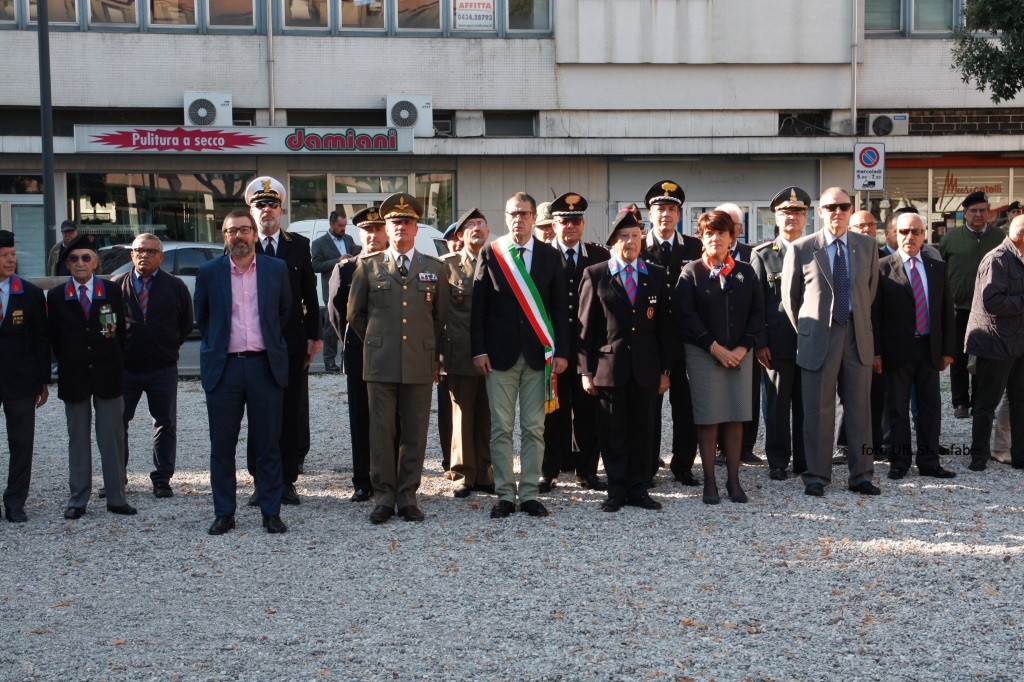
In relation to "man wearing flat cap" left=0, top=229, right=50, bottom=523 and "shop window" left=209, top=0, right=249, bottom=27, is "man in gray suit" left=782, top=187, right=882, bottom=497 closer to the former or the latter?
"man wearing flat cap" left=0, top=229, right=50, bottom=523

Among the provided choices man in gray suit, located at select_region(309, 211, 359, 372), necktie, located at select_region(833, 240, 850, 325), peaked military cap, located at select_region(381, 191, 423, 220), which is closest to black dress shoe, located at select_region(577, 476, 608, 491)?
necktie, located at select_region(833, 240, 850, 325)

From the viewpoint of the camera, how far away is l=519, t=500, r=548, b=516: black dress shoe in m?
8.33

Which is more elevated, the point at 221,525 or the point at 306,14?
the point at 306,14

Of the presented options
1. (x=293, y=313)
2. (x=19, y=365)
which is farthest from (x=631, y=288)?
(x=19, y=365)

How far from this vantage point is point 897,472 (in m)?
9.48

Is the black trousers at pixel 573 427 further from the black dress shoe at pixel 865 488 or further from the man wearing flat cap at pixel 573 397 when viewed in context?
the black dress shoe at pixel 865 488

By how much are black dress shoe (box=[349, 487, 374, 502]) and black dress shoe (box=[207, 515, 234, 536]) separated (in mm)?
1117

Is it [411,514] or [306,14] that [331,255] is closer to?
[411,514]

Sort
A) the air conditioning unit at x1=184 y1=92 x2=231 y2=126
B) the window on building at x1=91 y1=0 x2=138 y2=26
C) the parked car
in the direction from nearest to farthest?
1. the parked car
2. the air conditioning unit at x1=184 y1=92 x2=231 y2=126
3. the window on building at x1=91 y1=0 x2=138 y2=26

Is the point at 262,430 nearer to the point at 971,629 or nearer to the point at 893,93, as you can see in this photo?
the point at 971,629

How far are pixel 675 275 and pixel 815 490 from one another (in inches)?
78.0

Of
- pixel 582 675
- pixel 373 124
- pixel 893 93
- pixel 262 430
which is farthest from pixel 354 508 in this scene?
pixel 893 93

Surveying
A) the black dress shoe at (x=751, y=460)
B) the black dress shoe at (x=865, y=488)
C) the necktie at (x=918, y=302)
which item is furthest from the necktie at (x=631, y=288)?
the necktie at (x=918, y=302)

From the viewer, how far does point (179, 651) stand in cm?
567
